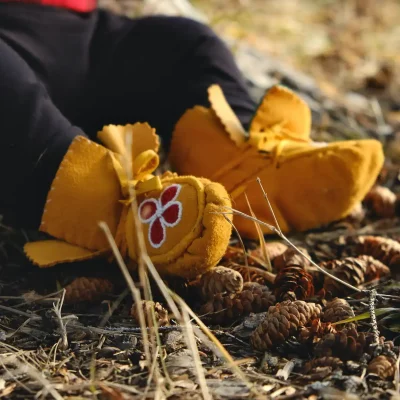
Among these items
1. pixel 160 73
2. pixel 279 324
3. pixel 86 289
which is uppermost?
pixel 160 73

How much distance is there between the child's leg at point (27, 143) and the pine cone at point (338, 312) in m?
0.48

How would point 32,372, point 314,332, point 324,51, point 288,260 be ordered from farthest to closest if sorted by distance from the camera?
1. point 324,51
2. point 288,260
3. point 314,332
4. point 32,372

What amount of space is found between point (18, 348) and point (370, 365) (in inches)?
18.0

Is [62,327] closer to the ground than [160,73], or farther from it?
closer to the ground

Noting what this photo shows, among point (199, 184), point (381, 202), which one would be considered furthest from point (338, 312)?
point (381, 202)

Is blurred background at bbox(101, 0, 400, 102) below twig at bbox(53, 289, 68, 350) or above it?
above

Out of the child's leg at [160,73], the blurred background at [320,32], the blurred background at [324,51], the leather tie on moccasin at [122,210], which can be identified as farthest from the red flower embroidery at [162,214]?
the blurred background at [320,32]

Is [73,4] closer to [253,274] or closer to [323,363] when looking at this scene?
[253,274]

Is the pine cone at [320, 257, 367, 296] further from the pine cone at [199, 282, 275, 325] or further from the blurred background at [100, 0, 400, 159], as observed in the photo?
the blurred background at [100, 0, 400, 159]

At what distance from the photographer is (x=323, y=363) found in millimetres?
792

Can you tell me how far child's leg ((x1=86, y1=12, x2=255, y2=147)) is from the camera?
1.28 meters

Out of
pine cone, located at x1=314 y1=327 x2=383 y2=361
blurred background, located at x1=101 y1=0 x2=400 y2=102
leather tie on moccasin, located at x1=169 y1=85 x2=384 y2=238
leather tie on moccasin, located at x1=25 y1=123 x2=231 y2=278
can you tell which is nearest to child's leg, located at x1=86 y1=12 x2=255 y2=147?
leather tie on moccasin, located at x1=169 y1=85 x2=384 y2=238

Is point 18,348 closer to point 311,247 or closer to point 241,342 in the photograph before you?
point 241,342

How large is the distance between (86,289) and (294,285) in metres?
0.32
